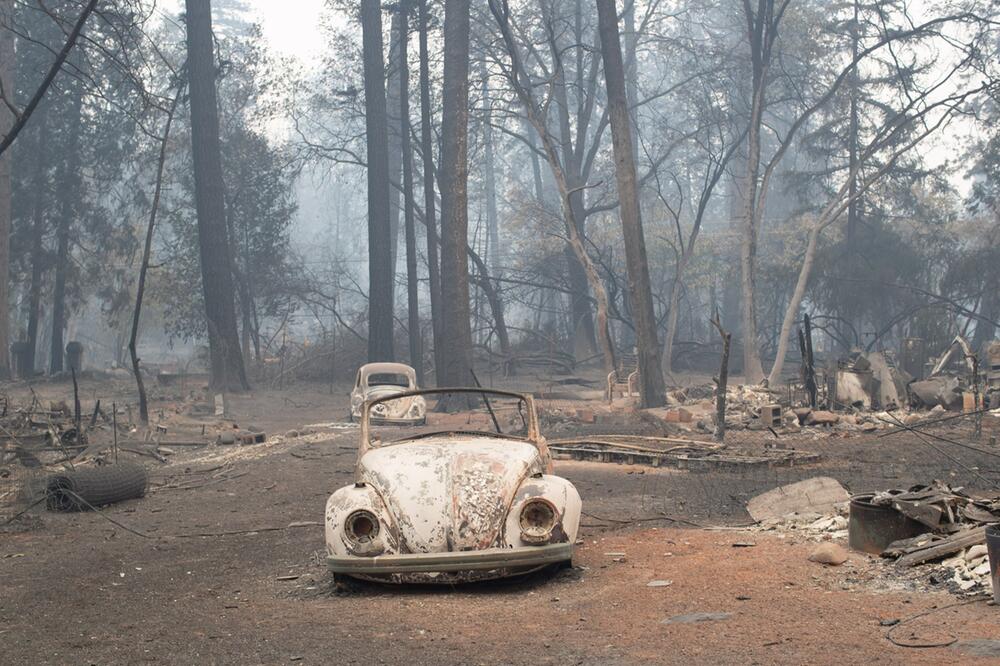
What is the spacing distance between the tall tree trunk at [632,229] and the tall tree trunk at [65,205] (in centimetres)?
2237

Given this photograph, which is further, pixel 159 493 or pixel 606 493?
pixel 159 493

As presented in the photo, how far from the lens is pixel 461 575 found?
22.7 feet

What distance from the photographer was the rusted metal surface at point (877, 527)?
24.5 feet

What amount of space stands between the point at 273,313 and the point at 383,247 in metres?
10.0

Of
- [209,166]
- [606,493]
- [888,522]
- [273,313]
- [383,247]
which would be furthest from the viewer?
[273,313]

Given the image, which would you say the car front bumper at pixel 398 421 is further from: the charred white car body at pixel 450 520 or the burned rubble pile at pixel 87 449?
the charred white car body at pixel 450 520

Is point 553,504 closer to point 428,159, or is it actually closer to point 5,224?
point 428,159

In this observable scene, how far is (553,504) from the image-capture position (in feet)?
23.5

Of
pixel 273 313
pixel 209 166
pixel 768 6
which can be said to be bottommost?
pixel 273 313

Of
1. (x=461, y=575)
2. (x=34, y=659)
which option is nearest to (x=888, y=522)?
(x=461, y=575)

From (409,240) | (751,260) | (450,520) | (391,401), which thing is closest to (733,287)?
(409,240)

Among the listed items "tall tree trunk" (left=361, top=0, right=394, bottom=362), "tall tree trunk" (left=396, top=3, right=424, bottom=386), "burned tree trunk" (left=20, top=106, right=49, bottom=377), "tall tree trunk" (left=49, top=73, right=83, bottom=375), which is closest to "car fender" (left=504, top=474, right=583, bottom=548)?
"tall tree trunk" (left=396, top=3, right=424, bottom=386)

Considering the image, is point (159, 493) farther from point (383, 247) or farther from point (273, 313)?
point (273, 313)

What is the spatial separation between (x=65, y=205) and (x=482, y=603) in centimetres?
3771
